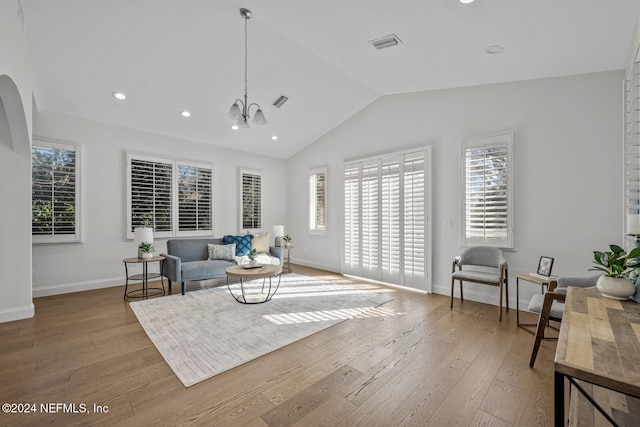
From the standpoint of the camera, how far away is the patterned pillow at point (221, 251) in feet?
16.8

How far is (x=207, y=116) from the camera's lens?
16.5 ft

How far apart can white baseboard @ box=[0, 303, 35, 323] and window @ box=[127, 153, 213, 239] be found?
5.75 feet

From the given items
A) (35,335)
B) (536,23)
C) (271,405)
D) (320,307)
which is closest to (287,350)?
(271,405)

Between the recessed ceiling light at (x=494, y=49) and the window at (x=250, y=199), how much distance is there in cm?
508

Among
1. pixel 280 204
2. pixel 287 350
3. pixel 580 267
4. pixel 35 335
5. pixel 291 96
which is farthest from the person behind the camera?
pixel 280 204

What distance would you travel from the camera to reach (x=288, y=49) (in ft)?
12.3

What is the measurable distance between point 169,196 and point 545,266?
5967 mm

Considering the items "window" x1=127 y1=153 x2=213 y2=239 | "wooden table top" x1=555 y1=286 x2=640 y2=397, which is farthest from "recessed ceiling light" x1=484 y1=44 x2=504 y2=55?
"window" x1=127 y1=153 x2=213 y2=239

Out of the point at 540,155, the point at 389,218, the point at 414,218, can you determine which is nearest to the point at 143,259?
the point at 389,218

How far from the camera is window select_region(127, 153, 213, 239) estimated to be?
5117mm

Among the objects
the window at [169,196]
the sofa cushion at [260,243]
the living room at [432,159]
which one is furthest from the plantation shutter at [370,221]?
the window at [169,196]

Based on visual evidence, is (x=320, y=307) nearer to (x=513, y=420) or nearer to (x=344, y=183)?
(x=513, y=420)

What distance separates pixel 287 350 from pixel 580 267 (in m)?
3.46

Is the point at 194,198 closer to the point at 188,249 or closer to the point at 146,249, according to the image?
the point at 188,249
